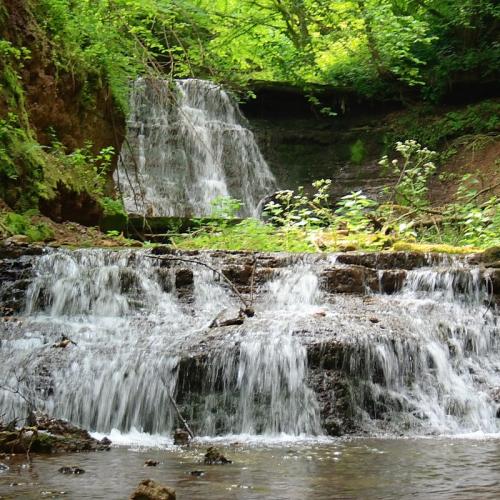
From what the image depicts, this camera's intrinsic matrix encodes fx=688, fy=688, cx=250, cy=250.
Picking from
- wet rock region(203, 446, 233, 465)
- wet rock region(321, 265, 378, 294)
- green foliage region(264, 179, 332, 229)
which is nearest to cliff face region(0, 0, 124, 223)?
green foliage region(264, 179, 332, 229)

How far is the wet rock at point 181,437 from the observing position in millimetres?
4698

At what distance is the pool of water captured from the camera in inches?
109

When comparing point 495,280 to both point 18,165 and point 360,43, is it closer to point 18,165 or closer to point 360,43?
point 18,165

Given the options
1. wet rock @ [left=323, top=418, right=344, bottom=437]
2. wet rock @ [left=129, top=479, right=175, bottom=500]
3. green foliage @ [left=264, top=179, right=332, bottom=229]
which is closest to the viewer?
wet rock @ [left=129, top=479, right=175, bottom=500]

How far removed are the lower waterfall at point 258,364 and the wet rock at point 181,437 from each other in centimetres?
37

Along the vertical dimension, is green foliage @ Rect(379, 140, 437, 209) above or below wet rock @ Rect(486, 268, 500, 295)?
above

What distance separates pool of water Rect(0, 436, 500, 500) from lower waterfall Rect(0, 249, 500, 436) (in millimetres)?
958

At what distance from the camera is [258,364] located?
5723 mm

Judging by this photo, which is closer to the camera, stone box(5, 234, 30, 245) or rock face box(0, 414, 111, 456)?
rock face box(0, 414, 111, 456)

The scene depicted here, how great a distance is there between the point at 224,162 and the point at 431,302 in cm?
994

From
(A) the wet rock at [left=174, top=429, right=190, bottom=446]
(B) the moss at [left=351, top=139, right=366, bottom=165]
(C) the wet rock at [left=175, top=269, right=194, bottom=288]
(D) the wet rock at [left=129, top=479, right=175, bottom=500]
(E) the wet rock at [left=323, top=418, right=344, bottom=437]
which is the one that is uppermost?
(B) the moss at [left=351, top=139, right=366, bottom=165]

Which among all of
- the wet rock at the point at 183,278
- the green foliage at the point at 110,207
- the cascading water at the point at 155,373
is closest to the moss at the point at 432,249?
the cascading water at the point at 155,373

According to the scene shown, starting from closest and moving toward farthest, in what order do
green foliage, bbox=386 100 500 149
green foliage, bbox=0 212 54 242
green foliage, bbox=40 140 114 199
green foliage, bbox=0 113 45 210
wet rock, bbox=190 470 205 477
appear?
wet rock, bbox=190 470 205 477 → green foliage, bbox=0 212 54 242 → green foliage, bbox=0 113 45 210 → green foliage, bbox=40 140 114 199 → green foliage, bbox=386 100 500 149

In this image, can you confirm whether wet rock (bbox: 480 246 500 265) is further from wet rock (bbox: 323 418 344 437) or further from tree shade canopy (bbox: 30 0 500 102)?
tree shade canopy (bbox: 30 0 500 102)
